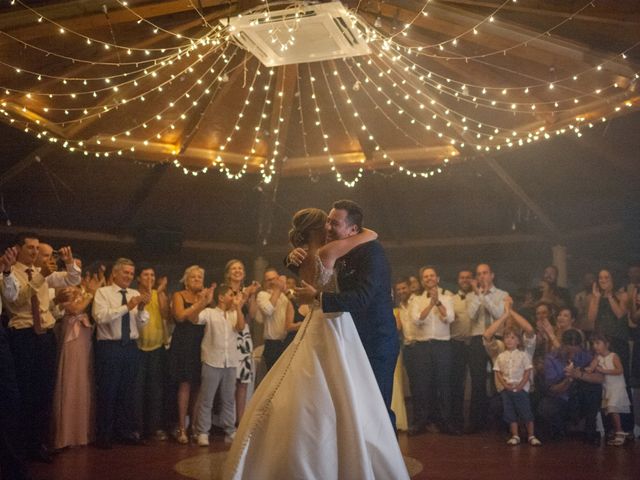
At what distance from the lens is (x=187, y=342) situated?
6.55m

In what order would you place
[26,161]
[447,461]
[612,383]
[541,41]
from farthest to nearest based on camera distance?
[26,161]
[612,383]
[447,461]
[541,41]

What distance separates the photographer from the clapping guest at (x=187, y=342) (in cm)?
643

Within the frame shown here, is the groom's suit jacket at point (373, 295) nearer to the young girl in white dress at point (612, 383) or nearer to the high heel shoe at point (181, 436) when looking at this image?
the high heel shoe at point (181, 436)

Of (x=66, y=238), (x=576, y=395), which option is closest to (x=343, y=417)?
(x=576, y=395)

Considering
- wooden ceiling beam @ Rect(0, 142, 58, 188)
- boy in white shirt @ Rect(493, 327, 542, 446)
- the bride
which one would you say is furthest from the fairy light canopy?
the bride

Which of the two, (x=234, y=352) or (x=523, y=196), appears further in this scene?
(x=523, y=196)

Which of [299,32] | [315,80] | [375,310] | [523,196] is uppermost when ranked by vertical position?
[315,80]

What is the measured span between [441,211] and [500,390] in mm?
3735


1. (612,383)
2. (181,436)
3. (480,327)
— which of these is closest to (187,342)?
(181,436)

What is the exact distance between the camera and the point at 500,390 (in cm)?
661

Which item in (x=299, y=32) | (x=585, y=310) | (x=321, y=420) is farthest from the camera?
(x=585, y=310)

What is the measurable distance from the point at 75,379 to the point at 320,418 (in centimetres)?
328

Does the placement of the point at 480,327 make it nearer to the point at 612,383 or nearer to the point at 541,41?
the point at 612,383

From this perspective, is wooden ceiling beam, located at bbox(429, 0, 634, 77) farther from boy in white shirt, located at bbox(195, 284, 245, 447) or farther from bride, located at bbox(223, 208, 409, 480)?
boy in white shirt, located at bbox(195, 284, 245, 447)
